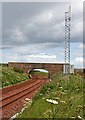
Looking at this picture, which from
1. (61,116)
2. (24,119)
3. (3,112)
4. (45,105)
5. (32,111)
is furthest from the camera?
(3,112)

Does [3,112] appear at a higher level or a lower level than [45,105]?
lower

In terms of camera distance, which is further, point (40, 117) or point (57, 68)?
point (57, 68)

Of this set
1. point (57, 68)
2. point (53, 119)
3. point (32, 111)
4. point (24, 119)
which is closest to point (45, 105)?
point (32, 111)

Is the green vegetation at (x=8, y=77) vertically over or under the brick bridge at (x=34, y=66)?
under

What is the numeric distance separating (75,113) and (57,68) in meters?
58.1

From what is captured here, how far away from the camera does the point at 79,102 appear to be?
8453mm

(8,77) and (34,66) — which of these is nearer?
(8,77)

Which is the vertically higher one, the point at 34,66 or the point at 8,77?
the point at 34,66

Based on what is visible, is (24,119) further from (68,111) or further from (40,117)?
(68,111)

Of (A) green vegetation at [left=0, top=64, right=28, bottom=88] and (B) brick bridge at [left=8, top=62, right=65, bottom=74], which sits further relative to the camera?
(B) brick bridge at [left=8, top=62, right=65, bottom=74]

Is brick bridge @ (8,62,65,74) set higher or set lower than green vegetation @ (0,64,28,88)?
higher

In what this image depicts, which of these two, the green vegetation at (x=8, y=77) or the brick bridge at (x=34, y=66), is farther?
the brick bridge at (x=34, y=66)

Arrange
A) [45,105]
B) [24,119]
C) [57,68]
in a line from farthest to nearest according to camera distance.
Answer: [57,68]
[45,105]
[24,119]

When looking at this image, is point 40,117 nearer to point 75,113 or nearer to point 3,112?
point 75,113
